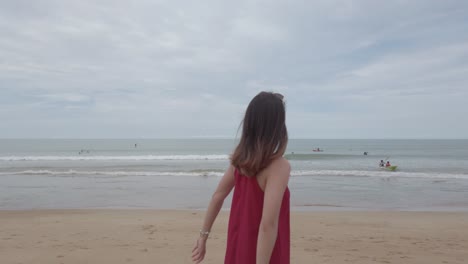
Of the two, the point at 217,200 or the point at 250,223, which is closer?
the point at 250,223

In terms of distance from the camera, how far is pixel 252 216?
167cm

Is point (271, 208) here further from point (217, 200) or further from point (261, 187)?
point (217, 200)

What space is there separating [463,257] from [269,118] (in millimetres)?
5651

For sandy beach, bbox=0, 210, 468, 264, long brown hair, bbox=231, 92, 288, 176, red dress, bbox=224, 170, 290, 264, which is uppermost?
long brown hair, bbox=231, 92, 288, 176

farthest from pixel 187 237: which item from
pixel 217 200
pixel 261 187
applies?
pixel 261 187

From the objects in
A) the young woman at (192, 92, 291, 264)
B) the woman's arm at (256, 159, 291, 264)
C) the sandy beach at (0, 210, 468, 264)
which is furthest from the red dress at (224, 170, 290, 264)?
the sandy beach at (0, 210, 468, 264)

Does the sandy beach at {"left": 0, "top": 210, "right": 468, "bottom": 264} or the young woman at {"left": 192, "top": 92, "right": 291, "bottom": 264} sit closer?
the young woman at {"left": 192, "top": 92, "right": 291, "bottom": 264}

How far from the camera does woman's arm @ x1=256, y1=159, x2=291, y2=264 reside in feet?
4.98

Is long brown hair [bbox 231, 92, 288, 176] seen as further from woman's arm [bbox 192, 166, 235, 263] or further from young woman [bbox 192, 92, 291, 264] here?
woman's arm [bbox 192, 166, 235, 263]

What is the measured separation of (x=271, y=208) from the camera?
1517mm

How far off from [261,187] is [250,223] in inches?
7.4

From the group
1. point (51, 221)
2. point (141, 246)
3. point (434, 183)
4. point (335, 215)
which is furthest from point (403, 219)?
point (434, 183)

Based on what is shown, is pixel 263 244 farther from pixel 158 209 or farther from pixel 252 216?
pixel 158 209

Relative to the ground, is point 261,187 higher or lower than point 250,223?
higher
